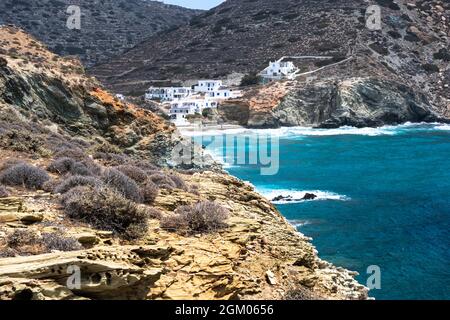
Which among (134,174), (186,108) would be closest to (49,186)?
(134,174)

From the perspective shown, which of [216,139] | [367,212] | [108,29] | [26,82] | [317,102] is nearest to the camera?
[26,82]

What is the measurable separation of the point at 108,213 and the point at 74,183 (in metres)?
2.17

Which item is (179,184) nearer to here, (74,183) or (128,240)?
(74,183)

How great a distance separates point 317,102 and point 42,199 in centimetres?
7356

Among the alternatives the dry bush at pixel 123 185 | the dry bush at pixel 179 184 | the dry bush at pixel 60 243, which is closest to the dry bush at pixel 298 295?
the dry bush at pixel 60 243

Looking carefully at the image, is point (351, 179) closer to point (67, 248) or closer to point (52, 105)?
point (52, 105)

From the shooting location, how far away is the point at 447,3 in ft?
372

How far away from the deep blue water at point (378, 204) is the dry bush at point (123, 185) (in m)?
10.3

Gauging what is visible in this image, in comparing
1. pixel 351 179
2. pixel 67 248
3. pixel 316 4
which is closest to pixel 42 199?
pixel 67 248

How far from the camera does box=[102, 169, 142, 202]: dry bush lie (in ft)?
39.6

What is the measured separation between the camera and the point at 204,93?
89938mm

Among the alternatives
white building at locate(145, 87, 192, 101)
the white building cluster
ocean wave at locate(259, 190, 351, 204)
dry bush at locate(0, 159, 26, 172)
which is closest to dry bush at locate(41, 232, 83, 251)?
dry bush at locate(0, 159, 26, 172)

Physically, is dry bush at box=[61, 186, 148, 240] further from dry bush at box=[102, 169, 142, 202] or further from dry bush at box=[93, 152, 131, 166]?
dry bush at box=[93, 152, 131, 166]

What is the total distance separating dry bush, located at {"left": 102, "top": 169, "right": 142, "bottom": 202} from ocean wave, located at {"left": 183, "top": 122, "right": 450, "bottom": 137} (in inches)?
2292
